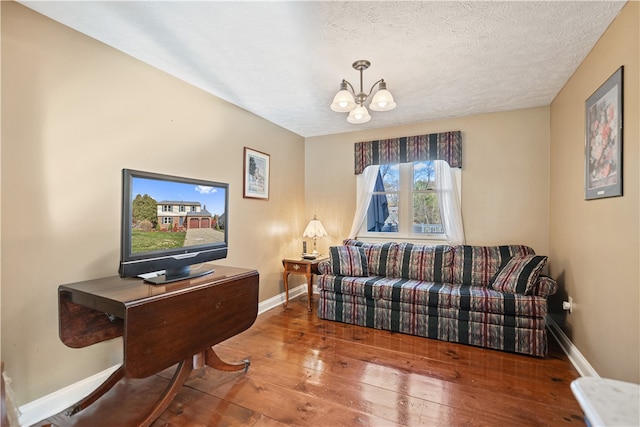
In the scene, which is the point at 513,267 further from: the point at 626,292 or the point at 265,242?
the point at 265,242

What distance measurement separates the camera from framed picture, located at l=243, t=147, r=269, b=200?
10.5 feet

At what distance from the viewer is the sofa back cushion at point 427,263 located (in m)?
3.09

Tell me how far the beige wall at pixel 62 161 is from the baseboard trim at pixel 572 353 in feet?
10.5

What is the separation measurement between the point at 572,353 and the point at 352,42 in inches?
110

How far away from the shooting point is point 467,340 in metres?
2.55

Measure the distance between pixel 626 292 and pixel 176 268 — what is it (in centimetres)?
260

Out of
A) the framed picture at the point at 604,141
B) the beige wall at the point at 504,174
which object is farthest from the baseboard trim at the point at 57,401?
the beige wall at the point at 504,174

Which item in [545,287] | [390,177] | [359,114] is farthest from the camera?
[390,177]

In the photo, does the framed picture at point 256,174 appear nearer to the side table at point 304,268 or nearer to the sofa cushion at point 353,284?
the side table at point 304,268

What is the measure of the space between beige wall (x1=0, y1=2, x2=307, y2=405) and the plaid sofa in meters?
1.97

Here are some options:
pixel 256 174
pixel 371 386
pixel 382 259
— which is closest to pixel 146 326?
pixel 371 386

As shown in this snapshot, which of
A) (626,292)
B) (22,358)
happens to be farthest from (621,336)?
(22,358)

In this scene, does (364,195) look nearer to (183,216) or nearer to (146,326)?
(183,216)

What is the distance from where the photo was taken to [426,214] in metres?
3.57
